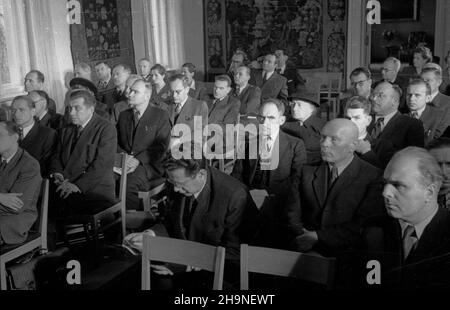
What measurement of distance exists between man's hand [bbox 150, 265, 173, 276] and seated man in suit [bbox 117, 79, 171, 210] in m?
1.91

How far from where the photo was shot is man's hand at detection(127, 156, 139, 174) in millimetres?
4711

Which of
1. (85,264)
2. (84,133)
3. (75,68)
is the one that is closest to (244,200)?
(85,264)

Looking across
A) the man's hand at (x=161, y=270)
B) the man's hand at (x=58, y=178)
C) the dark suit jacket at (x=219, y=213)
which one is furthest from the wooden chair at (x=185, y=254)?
the man's hand at (x=58, y=178)

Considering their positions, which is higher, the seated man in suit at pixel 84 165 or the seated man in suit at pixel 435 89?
the seated man in suit at pixel 435 89

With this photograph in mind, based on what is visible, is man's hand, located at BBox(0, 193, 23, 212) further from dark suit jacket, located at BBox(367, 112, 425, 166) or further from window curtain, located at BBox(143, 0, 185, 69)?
window curtain, located at BBox(143, 0, 185, 69)

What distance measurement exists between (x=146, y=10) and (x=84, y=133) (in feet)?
16.1

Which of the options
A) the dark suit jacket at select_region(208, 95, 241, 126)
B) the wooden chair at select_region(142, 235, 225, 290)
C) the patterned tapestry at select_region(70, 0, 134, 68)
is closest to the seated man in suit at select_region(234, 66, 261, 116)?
the dark suit jacket at select_region(208, 95, 241, 126)

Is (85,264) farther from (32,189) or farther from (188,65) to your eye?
(188,65)

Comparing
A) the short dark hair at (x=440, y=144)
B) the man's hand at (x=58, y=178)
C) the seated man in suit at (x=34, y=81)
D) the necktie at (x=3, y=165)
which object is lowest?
the man's hand at (x=58, y=178)

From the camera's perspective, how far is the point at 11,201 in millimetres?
3283

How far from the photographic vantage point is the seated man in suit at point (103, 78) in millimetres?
7105

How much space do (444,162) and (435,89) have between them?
9.14 feet

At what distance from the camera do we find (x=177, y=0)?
392 inches

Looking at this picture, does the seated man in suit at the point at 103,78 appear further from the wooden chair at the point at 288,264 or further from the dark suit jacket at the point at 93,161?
the wooden chair at the point at 288,264
